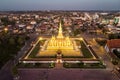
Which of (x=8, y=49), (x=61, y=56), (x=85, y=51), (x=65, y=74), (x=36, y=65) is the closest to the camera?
(x=65, y=74)

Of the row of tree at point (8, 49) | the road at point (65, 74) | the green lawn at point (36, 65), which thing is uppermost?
the road at point (65, 74)

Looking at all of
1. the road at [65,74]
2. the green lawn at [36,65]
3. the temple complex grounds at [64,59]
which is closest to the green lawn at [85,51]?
the temple complex grounds at [64,59]

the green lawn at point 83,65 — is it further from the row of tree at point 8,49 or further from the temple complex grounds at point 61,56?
the row of tree at point 8,49

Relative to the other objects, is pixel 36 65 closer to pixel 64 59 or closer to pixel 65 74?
pixel 64 59

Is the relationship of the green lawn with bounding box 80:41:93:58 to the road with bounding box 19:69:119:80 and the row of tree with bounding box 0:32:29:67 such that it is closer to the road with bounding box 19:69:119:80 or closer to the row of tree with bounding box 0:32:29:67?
the road with bounding box 19:69:119:80

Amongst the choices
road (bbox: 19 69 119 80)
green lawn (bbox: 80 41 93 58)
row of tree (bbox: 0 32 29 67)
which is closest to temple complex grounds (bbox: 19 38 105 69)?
green lawn (bbox: 80 41 93 58)

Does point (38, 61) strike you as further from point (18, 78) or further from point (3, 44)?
point (3, 44)

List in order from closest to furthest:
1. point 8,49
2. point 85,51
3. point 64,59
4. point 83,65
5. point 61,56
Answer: point 83,65, point 64,59, point 61,56, point 85,51, point 8,49

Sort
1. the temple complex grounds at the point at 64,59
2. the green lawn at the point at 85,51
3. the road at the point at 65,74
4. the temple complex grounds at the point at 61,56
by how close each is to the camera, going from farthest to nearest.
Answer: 1. the green lawn at the point at 85,51
2. the temple complex grounds at the point at 61,56
3. the temple complex grounds at the point at 64,59
4. the road at the point at 65,74

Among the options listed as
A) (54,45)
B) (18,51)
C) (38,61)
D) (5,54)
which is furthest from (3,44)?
(38,61)

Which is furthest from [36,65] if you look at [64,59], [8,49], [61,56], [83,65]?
[8,49]

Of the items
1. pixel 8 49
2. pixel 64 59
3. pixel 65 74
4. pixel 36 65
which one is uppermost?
pixel 64 59
